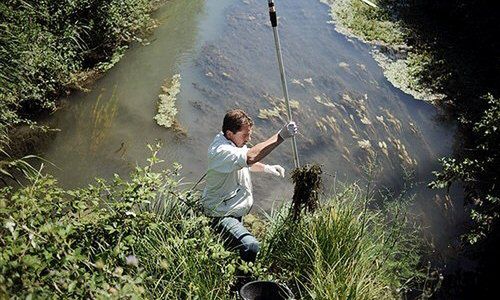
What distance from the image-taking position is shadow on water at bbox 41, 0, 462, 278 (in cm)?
646

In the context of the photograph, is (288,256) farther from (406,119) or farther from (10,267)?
(406,119)

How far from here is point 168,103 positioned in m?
7.62

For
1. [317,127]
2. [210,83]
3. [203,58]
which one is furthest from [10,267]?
[203,58]

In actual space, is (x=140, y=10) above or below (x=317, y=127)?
above

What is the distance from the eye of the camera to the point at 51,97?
7.28 m

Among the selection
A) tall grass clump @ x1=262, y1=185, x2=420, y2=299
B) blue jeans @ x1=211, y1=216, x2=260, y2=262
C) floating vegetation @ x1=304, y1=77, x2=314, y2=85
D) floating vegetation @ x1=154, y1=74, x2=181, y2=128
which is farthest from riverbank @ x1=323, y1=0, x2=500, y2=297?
floating vegetation @ x1=154, y1=74, x2=181, y2=128

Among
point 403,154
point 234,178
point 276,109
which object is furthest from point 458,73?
point 234,178

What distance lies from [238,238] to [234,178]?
529mm

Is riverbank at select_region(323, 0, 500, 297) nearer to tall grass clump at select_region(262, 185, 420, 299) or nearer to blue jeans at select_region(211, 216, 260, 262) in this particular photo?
tall grass clump at select_region(262, 185, 420, 299)

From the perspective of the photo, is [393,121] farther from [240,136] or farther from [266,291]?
[266,291]

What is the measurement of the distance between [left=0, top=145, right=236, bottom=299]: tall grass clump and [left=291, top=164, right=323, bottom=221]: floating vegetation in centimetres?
74

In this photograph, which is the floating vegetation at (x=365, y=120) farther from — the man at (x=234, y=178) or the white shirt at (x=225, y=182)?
the white shirt at (x=225, y=182)

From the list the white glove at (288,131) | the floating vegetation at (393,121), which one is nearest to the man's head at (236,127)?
the white glove at (288,131)

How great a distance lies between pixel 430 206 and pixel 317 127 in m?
2.19
